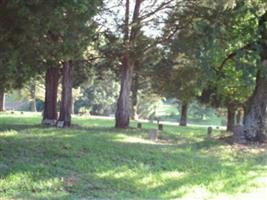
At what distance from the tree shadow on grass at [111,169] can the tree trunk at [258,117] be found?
385 centimetres

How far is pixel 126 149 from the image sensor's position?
1498 centimetres

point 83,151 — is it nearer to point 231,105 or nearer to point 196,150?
point 196,150

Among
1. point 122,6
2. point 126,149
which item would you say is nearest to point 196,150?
point 126,149

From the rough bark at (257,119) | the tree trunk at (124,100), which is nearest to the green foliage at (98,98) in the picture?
the tree trunk at (124,100)

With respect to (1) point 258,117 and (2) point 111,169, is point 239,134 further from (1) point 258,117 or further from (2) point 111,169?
(2) point 111,169

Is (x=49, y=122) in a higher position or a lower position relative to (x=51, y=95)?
lower

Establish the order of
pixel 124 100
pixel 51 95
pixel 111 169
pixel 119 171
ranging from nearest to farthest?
pixel 119 171, pixel 111 169, pixel 124 100, pixel 51 95

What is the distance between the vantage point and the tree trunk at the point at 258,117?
20.2 metres

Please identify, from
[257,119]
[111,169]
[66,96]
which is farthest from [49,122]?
[111,169]

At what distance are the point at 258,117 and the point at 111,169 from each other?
9979mm

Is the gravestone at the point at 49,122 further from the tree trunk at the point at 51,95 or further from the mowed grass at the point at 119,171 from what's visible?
the mowed grass at the point at 119,171

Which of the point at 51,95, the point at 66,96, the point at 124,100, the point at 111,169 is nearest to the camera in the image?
the point at 111,169

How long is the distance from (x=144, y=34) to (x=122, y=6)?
81.0 inches

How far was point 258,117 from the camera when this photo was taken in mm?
20328
